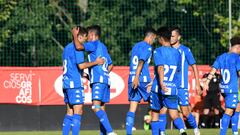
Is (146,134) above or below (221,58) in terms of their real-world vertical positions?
below

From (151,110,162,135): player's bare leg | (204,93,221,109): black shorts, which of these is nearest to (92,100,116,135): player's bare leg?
(151,110,162,135): player's bare leg

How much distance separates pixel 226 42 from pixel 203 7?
2.46 meters

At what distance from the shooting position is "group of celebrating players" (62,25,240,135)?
15562 millimetres

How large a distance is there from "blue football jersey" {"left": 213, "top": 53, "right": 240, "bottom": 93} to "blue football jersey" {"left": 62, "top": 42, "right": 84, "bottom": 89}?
10.2 ft

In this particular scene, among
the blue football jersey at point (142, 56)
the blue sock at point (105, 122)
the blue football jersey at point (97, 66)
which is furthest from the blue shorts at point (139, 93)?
the blue sock at point (105, 122)

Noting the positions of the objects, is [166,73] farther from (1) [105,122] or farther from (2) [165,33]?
(1) [105,122]

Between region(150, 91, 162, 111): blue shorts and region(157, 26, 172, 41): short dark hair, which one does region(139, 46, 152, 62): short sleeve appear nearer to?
region(150, 91, 162, 111): blue shorts

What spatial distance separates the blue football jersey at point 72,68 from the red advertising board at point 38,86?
8.95 m

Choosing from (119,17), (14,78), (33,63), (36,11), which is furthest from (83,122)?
(119,17)

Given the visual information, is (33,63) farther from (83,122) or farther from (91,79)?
(91,79)

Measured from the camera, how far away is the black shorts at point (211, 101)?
25109mm

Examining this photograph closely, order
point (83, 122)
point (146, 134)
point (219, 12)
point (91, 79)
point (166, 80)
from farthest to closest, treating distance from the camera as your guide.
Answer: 1. point (219, 12)
2. point (83, 122)
3. point (146, 134)
4. point (91, 79)
5. point (166, 80)

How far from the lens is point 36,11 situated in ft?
100

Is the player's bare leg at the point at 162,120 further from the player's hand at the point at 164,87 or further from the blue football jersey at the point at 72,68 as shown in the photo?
the blue football jersey at the point at 72,68
